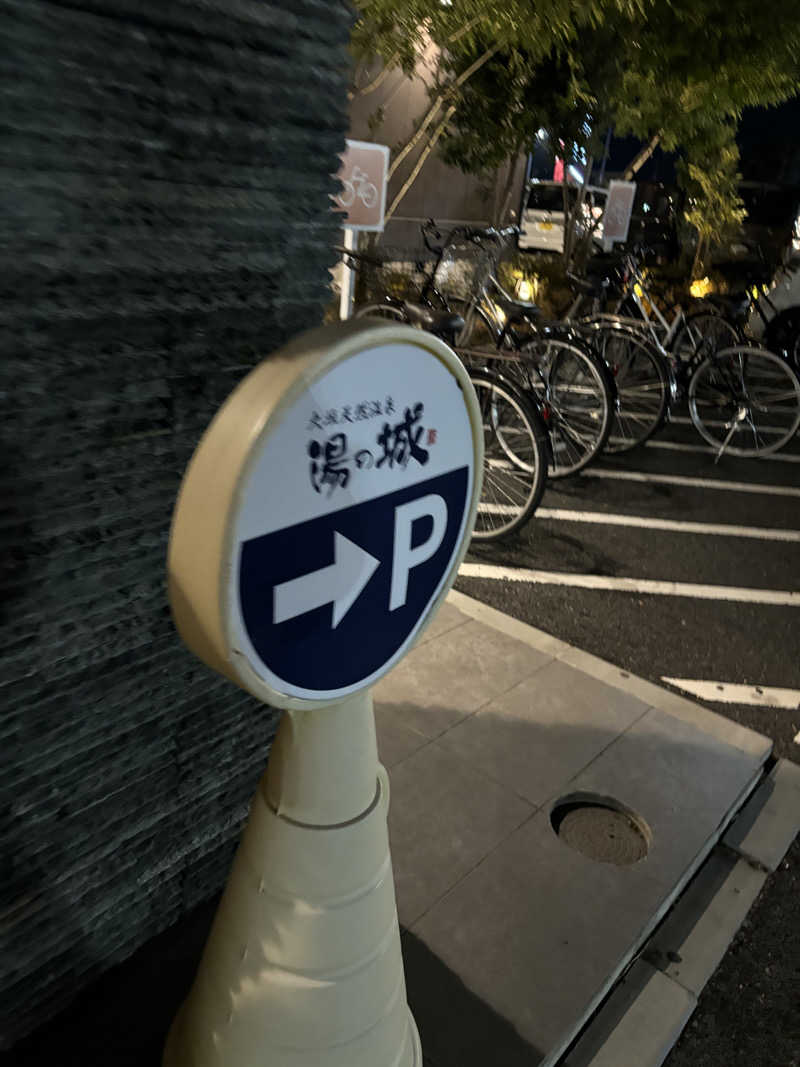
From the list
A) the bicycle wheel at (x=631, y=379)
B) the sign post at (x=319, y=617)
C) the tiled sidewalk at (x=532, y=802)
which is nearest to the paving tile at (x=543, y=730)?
the tiled sidewalk at (x=532, y=802)

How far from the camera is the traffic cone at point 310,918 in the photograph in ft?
4.22

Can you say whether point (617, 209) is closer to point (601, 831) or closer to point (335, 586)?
point (601, 831)

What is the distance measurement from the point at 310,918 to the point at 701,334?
7.03 metres

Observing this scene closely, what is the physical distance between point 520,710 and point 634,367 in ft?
14.8

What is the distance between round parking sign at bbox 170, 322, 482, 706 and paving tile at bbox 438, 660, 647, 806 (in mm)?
1825

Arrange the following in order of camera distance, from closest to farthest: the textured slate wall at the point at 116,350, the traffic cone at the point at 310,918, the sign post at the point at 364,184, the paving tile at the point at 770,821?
the textured slate wall at the point at 116,350
the traffic cone at the point at 310,918
the paving tile at the point at 770,821
the sign post at the point at 364,184

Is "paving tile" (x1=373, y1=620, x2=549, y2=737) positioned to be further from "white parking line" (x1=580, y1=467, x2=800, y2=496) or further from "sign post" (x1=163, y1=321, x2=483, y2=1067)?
"white parking line" (x1=580, y1=467, x2=800, y2=496)

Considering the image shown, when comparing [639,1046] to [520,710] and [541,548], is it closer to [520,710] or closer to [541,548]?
[520,710]

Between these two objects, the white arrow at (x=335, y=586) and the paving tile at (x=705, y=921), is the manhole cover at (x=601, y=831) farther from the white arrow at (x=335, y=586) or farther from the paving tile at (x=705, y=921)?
the white arrow at (x=335, y=586)

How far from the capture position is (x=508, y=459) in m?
5.39

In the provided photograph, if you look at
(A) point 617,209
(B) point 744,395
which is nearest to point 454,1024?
(B) point 744,395

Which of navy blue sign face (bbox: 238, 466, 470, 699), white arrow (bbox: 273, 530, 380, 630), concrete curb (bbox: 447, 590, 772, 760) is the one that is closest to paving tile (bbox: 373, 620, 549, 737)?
concrete curb (bbox: 447, 590, 772, 760)

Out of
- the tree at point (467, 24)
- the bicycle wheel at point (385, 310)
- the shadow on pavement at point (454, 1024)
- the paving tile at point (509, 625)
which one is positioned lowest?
the paving tile at point (509, 625)

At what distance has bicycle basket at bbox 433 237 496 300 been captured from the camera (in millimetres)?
5766
